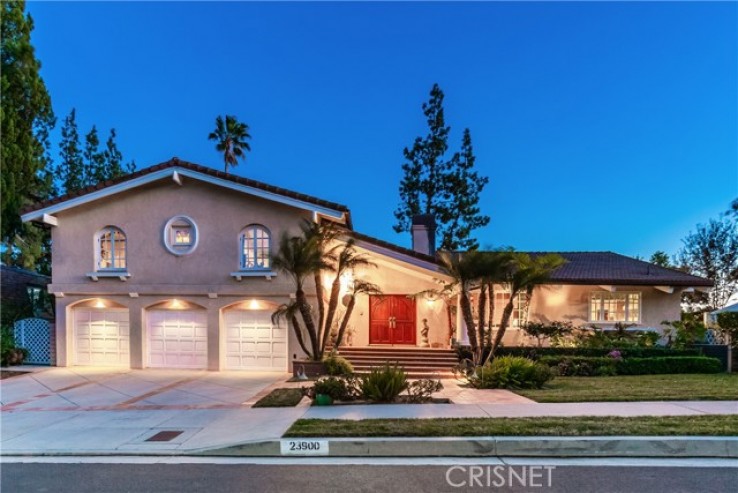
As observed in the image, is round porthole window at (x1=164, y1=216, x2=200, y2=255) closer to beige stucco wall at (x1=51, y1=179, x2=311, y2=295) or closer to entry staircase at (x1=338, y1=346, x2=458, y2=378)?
beige stucco wall at (x1=51, y1=179, x2=311, y2=295)

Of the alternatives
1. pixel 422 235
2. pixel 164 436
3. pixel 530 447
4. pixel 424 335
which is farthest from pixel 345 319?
pixel 530 447

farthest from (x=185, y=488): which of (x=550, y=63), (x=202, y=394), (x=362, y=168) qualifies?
(x=362, y=168)

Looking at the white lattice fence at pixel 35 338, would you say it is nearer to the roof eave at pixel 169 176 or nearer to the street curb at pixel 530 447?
the roof eave at pixel 169 176

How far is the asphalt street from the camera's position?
4867 millimetres

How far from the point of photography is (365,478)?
5.15m

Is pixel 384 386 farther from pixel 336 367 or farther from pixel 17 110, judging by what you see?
pixel 17 110

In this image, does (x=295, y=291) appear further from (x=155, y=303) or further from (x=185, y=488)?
(x=185, y=488)

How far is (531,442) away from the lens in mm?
5875

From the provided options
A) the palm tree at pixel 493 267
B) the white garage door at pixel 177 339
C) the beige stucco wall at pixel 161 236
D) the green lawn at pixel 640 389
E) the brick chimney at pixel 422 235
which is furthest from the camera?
the brick chimney at pixel 422 235

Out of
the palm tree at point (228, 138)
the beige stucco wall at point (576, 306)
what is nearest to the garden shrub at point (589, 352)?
the beige stucco wall at point (576, 306)

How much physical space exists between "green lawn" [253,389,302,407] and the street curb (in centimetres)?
278

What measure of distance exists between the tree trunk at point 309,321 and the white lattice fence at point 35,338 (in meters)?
10.3

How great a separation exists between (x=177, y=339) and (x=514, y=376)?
11.3m

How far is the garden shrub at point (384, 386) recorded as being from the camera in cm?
884
